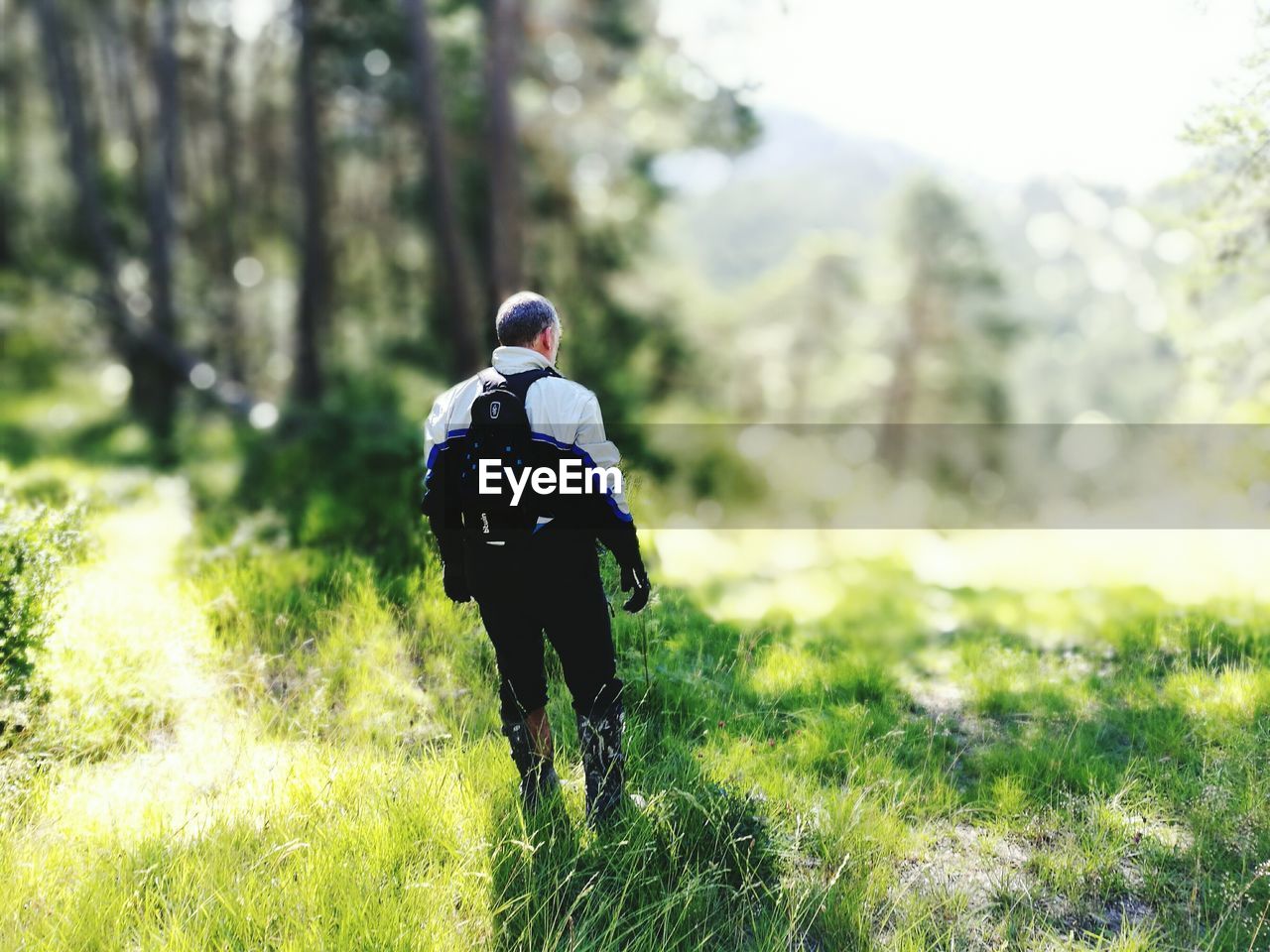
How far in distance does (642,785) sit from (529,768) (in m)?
0.51

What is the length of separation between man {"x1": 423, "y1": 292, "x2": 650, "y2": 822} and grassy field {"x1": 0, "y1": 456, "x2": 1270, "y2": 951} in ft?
0.97

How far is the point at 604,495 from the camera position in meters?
3.26

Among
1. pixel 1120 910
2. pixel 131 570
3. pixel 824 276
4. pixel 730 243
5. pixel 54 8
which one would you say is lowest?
pixel 1120 910

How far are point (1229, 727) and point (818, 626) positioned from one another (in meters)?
2.70

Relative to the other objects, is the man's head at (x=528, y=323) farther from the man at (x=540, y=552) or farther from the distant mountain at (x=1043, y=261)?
the distant mountain at (x=1043, y=261)

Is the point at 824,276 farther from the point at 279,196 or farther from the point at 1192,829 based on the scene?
the point at 1192,829

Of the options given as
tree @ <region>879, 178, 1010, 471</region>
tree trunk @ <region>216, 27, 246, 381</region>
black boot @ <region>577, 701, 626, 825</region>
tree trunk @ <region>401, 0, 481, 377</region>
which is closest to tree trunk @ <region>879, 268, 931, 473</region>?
tree @ <region>879, 178, 1010, 471</region>

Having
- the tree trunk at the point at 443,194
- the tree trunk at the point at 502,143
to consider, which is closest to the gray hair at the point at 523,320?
the tree trunk at the point at 502,143

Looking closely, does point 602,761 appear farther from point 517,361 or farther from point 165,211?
point 165,211

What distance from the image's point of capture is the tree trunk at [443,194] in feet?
38.9

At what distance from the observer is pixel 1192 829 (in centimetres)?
371

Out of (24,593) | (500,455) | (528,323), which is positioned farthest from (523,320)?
(24,593)

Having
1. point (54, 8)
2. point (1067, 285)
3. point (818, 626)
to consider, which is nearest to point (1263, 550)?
point (818, 626)

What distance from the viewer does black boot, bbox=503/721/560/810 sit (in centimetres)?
355
